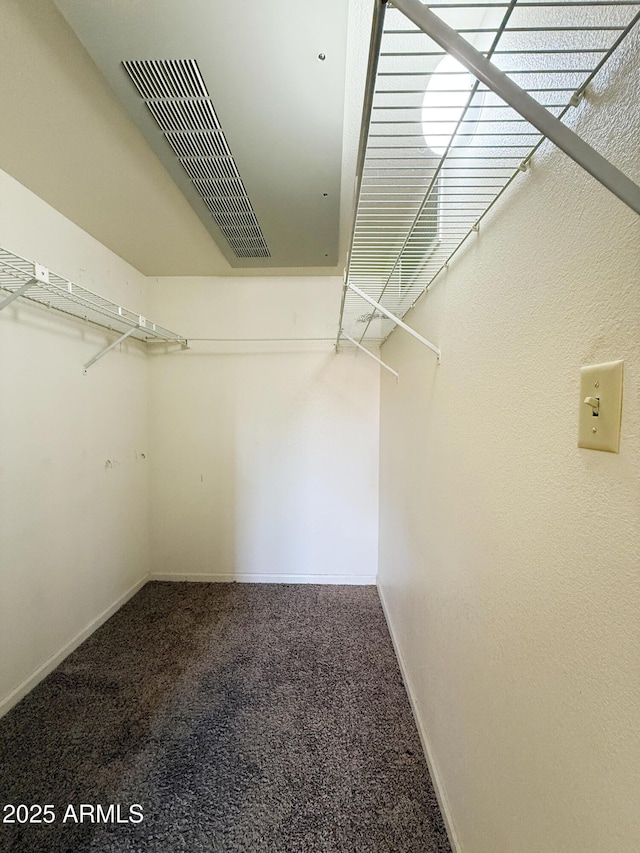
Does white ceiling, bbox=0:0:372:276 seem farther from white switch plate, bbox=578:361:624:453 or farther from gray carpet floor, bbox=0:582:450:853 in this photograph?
gray carpet floor, bbox=0:582:450:853

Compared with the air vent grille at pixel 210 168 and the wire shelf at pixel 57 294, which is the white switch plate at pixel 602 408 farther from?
the wire shelf at pixel 57 294

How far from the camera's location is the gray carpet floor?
1.07 meters

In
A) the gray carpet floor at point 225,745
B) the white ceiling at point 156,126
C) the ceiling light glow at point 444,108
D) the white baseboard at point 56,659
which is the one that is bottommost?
the gray carpet floor at point 225,745

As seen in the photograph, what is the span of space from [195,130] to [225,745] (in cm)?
231

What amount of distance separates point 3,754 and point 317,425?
7.16ft

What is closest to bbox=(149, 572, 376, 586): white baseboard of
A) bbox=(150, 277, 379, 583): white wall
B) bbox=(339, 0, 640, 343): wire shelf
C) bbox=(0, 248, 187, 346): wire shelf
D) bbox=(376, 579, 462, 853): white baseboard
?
bbox=(150, 277, 379, 583): white wall

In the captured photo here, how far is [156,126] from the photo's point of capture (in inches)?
43.2

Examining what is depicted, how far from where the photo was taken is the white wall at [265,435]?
99.4 inches

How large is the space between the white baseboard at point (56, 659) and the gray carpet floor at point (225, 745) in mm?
39

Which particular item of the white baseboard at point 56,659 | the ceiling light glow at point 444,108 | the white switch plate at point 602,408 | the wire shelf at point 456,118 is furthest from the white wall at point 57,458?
the white switch plate at point 602,408

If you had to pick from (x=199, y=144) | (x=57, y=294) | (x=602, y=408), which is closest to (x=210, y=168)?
(x=199, y=144)

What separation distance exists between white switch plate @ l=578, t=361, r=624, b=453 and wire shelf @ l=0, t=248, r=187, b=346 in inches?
63.5

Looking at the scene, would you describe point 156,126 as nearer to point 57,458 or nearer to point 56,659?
point 57,458

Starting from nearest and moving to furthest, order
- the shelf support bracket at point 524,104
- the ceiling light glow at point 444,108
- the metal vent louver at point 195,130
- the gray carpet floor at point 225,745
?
the shelf support bracket at point 524,104 → the ceiling light glow at point 444,108 → the metal vent louver at point 195,130 → the gray carpet floor at point 225,745
